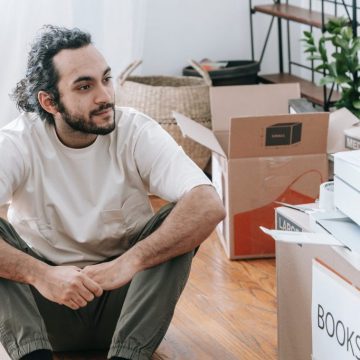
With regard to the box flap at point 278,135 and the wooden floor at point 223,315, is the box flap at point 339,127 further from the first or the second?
the wooden floor at point 223,315

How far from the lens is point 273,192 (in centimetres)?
285

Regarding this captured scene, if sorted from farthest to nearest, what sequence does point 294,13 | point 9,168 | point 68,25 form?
point 294,13 → point 68,25 → point 9,168

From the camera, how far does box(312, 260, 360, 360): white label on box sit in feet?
5.21

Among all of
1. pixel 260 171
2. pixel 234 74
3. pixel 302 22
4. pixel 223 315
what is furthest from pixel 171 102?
pixel 223 315

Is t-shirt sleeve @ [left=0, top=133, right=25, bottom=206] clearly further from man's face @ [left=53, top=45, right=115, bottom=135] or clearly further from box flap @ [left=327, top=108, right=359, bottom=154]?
box flap @ [left=327, top=108, right=359, bottom=154]

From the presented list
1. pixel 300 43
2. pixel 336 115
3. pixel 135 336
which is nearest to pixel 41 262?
pixel 135 336

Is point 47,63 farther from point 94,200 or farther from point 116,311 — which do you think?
point 116,311

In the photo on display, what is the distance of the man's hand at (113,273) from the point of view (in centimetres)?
204

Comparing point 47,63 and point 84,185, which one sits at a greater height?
point 47,63

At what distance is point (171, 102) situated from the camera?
12.2ft

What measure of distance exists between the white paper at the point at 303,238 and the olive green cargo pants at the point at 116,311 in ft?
1.70

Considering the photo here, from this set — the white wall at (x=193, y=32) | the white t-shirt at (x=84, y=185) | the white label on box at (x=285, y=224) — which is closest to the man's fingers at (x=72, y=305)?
the white t-shirt at (x=84, y=185)

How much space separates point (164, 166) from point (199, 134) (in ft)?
2.43

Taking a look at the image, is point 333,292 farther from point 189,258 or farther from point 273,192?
point 273,192
